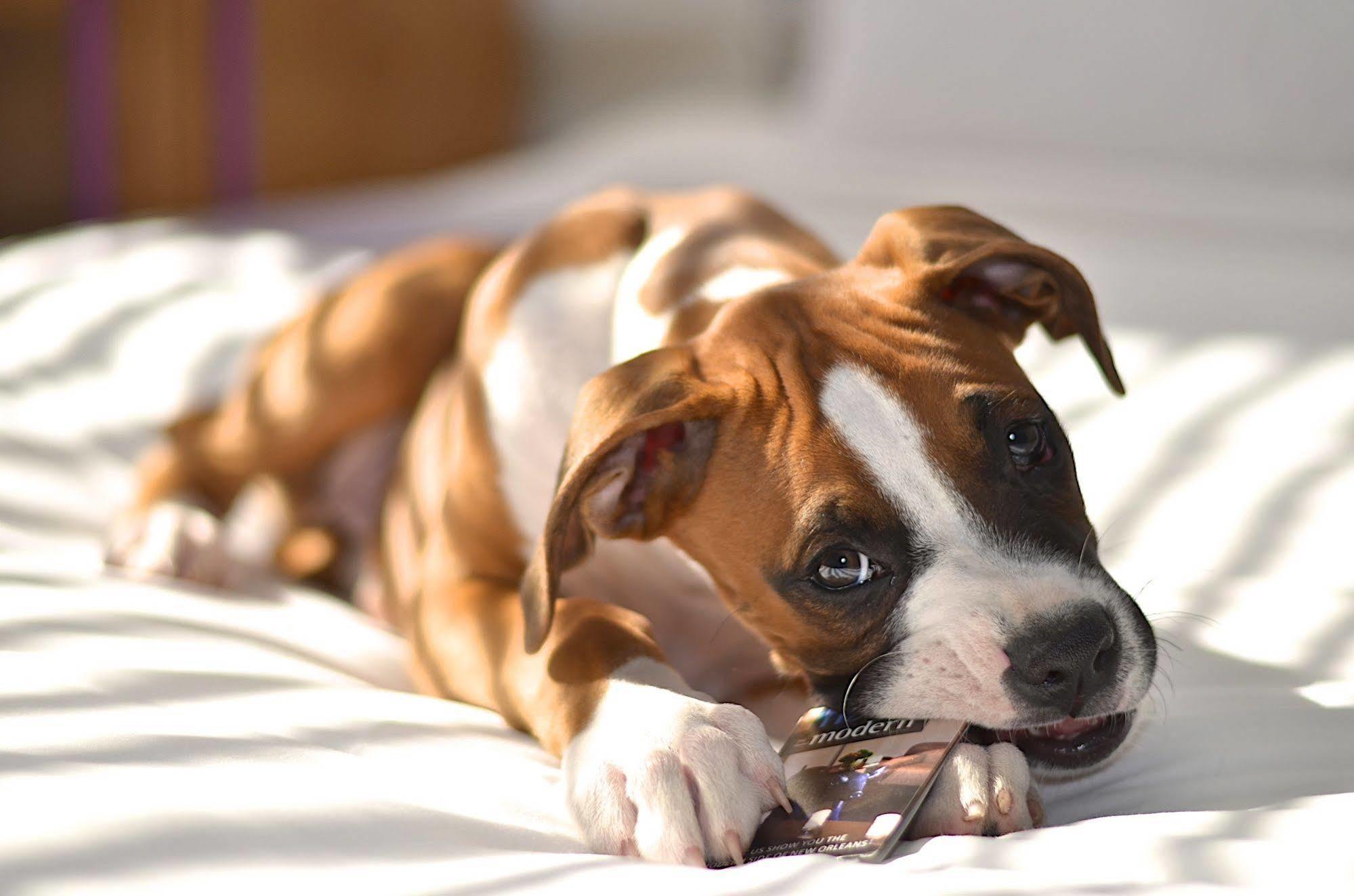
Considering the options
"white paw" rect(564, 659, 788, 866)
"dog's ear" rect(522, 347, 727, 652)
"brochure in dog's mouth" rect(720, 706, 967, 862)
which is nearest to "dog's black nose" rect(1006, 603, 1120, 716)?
"brochure in dog's mouth" rect(720, 706, 967, 862)

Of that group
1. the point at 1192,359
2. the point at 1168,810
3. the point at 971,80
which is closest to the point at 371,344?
the point at 1192,359

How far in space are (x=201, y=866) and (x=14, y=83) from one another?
20.5 ft

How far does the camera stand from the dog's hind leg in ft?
10.2

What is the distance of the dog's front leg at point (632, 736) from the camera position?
1618mm

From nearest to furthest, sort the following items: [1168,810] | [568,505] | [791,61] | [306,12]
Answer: [1168,810]
[568,505]
[306,12]
[791,61]

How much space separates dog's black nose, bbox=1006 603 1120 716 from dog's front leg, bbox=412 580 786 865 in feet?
1.03

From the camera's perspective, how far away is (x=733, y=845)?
1601mm

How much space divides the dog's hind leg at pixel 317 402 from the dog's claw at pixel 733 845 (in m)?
1.73

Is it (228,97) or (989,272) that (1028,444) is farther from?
(228,97)

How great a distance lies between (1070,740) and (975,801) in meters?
0.23

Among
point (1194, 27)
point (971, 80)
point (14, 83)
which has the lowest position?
point (14, 83)

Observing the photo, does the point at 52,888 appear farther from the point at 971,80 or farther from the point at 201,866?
the point at 971,80

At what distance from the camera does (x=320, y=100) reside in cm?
661

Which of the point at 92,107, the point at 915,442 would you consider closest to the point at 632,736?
the point at 915,442
